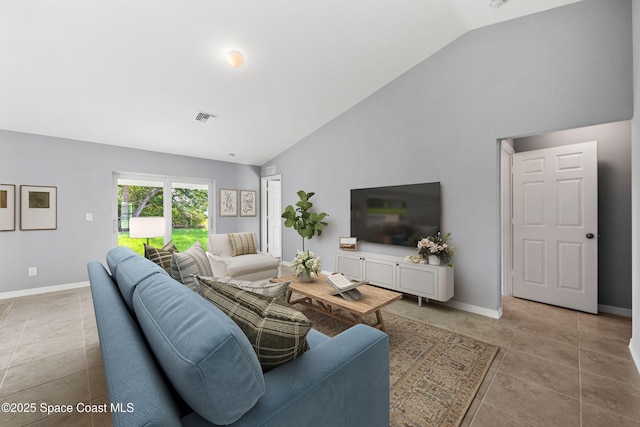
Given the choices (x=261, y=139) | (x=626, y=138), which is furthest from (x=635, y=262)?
(x=261, y=139)

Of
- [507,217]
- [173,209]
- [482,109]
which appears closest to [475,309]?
[507,217]

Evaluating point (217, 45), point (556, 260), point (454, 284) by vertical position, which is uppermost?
point (217, 45)

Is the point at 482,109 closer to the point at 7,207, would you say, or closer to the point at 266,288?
the point at 266,288

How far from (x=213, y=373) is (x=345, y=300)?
180 cm

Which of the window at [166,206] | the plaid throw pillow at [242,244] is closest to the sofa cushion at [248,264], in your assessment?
the plaid throw pillow at [242,244]

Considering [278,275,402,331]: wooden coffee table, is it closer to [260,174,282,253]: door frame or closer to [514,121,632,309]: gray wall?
[514,121,632,309]: gray wall

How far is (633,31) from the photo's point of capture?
2197mm

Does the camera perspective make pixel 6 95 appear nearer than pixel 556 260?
Yes

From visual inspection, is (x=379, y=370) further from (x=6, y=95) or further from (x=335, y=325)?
(x=6, y=95)

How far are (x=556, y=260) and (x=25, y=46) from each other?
6.01 meters

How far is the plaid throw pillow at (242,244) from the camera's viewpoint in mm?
4023

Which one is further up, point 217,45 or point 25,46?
point 217,45

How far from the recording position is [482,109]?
9.92 ft

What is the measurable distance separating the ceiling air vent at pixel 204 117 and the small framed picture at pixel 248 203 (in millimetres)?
2083
